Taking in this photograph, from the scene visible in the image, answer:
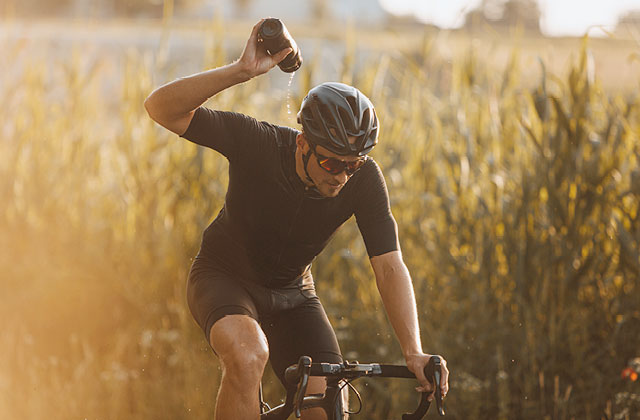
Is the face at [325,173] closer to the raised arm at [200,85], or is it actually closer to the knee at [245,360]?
the raised arm at [200,85]

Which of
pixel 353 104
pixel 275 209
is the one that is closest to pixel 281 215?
pixel 275 209

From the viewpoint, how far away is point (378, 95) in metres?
6.37

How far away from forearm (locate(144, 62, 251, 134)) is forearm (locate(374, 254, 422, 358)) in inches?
39.6

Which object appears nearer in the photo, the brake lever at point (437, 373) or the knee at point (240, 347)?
the brake lever at point (437, 373)

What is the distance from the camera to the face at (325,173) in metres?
3.16

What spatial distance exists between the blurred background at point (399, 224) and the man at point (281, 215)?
109 cm

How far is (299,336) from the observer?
348cm

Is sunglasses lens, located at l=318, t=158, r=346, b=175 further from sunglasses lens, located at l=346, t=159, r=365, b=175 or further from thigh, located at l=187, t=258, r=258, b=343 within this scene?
thigh, located at l=187, t=258, r=258, b=343

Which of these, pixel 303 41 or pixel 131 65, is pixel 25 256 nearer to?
pixel 131 65

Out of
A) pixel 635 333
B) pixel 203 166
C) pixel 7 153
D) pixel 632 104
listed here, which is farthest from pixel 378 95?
pixel 7 153

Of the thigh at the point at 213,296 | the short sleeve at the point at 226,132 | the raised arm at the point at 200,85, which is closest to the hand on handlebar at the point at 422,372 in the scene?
the thigh at the point at 213,296

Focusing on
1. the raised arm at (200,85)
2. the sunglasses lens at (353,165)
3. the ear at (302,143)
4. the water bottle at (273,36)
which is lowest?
the sunglasses lens at (353,165)

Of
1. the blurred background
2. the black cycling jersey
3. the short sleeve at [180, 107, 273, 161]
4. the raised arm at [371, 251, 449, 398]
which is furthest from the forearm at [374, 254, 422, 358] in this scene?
the blurred background

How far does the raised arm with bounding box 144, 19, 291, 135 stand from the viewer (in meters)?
3.09
